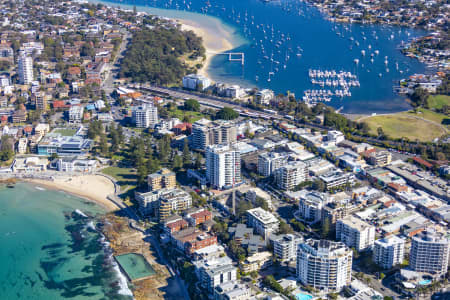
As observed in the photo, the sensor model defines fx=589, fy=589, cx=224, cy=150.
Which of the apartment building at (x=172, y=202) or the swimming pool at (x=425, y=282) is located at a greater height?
the apartment building at (x=172, y=202)

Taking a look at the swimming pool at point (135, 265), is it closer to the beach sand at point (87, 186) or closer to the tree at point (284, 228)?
the beach sand at point (87, 186)

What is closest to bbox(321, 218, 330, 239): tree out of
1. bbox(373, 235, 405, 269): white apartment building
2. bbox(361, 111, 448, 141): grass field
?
bbox(373, 235, 405, 269): white apartment building

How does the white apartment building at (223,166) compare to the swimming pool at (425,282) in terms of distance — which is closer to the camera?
the swimming pool at (425,282)

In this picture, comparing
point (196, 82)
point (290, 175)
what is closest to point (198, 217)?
point (290, 175)

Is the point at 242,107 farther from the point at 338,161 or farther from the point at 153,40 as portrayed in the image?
the point at 153,40

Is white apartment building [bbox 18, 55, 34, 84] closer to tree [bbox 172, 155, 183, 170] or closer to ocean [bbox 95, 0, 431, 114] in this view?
ocean [bbox 95, 0, 431, 114]

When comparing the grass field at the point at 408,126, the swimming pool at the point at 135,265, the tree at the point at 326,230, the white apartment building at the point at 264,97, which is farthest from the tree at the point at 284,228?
the white apartment building at the point at 264,97
